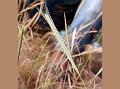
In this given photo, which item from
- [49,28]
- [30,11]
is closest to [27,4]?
[30,11]

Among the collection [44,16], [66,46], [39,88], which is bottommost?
[39,88]

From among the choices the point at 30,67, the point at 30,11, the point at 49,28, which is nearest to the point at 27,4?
the point at 30,11

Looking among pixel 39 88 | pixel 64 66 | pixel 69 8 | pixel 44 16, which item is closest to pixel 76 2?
pixel 69 8

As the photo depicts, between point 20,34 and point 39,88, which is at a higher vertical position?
point 20,34

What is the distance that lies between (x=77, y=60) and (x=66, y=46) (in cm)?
12

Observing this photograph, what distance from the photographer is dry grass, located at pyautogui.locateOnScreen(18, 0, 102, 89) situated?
2.83 metres

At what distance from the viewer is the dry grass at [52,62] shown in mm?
2828

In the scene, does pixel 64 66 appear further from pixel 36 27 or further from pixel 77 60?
pixel 36 27

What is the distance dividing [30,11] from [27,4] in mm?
54

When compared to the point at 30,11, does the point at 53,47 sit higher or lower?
lower

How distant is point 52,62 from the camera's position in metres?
2.87

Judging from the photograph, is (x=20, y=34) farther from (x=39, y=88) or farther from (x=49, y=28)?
(x=39, y=88)

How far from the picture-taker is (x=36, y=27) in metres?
2.89

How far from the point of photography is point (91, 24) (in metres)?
2.82
